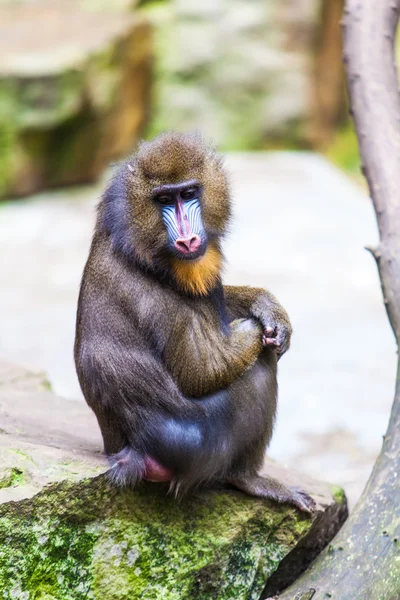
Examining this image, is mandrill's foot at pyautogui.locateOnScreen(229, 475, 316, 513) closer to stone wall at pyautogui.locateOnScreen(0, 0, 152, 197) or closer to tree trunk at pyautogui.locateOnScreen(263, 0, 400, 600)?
tree trunk at pyautogui.locateOnScreen(263, 0, 400, 600)

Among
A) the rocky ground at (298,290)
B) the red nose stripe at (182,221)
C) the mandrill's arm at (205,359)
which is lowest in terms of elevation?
the rocky ground at (298,290)

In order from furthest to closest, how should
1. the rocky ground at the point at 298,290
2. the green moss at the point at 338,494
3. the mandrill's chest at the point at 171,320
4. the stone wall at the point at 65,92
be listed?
1. the stone wall at the point at 65,92
2. the rocky ground at the point at 298,290
3. the green moss at the point at 338,494
4. the mandrill's chest at the point at 171,320

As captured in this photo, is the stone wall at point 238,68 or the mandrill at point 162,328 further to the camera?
the stone wall at point 238,68

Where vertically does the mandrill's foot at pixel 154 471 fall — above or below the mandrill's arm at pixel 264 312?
below

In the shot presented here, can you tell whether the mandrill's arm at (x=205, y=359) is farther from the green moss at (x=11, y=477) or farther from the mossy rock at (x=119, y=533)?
the green moss at (x=11, y=477)

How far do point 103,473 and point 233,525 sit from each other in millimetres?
695

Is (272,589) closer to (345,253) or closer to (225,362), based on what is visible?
(225,362)

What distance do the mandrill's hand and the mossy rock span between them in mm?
697

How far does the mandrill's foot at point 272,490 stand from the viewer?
4.37 metres

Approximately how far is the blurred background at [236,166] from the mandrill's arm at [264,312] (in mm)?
1725

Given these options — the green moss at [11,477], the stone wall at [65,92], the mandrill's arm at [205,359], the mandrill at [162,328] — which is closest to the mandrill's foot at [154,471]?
the mandrill at [162,328]

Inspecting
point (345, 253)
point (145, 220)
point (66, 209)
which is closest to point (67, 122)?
point (66, 209)

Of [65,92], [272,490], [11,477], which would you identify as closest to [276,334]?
[272,490]

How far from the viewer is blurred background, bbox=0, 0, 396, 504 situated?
8.02m
